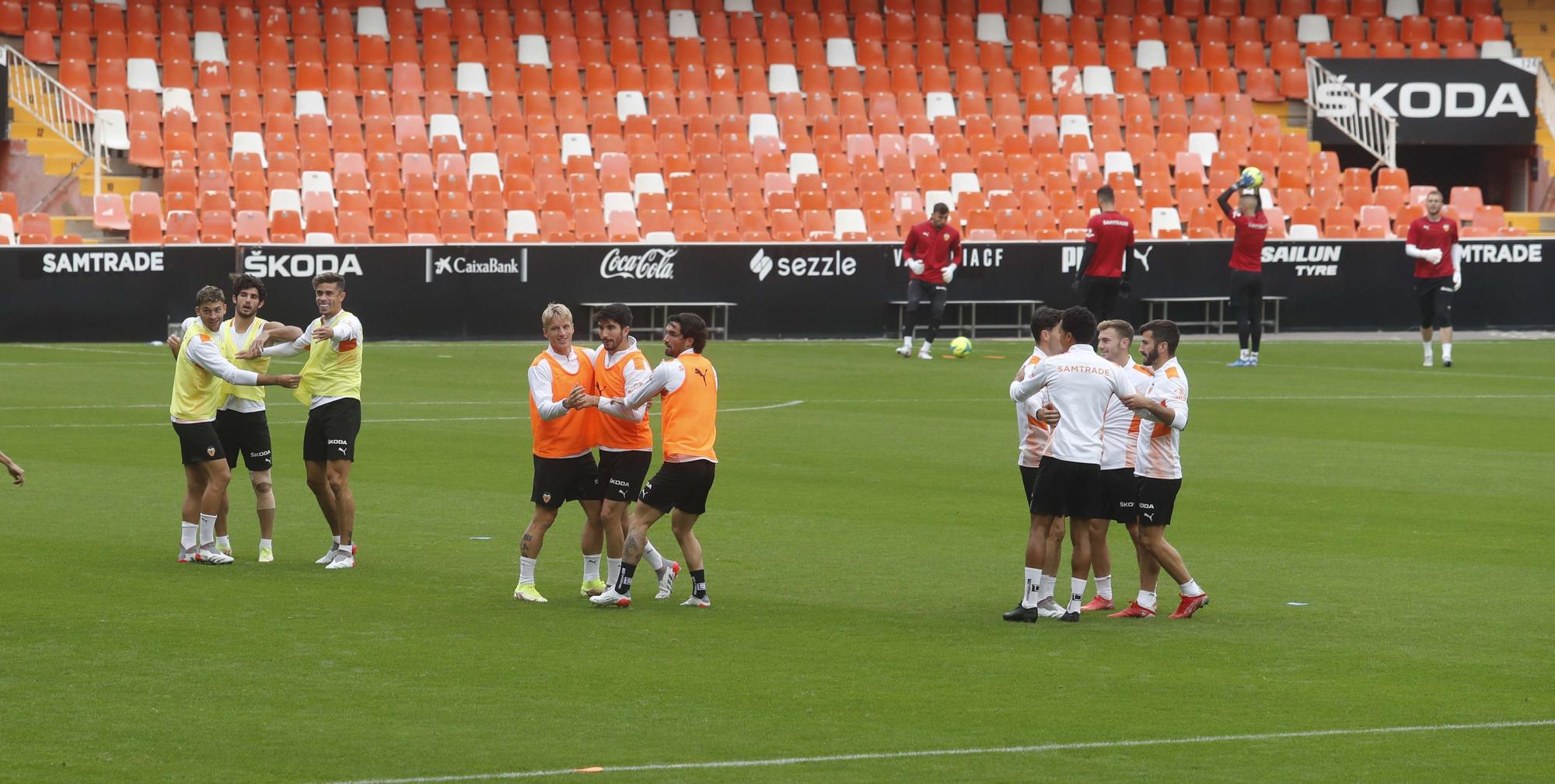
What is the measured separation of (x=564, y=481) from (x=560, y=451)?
0.16 meters

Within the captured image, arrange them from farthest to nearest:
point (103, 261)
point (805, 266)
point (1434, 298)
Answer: point (805, 266)
point (103, 261)
point (1434, 298)

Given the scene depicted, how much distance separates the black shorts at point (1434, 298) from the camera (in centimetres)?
2498

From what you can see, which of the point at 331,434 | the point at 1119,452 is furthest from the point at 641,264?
the point at 1119,452

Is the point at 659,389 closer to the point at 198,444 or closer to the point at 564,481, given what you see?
the point at 564,481

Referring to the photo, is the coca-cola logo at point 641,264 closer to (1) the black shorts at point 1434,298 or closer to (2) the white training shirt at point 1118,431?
(1) the black shorts at point 1434,298

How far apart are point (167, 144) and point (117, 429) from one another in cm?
1358

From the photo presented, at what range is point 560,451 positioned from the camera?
10102 mm

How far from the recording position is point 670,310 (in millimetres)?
28078

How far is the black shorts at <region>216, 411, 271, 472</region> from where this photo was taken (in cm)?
1145

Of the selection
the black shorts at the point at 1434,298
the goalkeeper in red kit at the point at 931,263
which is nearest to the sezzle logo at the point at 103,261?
the goalkeeper in red kit at the point at 931,263

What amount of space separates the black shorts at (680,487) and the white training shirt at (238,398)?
3.02 metres

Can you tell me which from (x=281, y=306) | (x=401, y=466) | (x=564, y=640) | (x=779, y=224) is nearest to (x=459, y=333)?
(x=281, y=306)

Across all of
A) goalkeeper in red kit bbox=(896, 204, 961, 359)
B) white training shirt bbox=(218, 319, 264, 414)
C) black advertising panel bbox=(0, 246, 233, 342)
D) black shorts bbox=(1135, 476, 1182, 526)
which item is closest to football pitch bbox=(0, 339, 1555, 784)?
black shorts bbox=(1135, 476, 1182, 526)

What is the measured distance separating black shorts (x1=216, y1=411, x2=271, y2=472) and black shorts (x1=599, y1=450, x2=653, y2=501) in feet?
8.27
